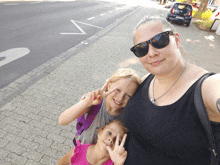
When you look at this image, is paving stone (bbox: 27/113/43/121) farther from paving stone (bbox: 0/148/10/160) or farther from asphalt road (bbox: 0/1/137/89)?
asphalt road (bbox: 0/1/137/89)

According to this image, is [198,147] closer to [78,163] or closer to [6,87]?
[78,163]

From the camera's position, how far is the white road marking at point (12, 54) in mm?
5088

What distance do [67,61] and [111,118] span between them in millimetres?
4391

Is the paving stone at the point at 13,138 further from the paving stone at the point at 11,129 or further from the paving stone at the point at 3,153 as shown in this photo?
the paving stone at the point at 3,153

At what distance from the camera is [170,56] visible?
1.22 m

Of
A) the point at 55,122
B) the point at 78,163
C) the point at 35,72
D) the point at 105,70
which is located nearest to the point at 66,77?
the point at 35,72

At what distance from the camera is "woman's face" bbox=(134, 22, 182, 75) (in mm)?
1223

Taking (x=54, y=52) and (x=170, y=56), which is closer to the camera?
(x=170, y=56)

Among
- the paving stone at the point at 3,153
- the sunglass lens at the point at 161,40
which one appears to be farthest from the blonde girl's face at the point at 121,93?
the paving stone at the point at 3,153

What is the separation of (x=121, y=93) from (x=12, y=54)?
5.52 metres

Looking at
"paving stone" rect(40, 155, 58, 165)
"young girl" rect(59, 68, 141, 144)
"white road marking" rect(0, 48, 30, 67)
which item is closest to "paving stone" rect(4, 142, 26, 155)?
"paving stone" rect(40, 155, 58, 165)

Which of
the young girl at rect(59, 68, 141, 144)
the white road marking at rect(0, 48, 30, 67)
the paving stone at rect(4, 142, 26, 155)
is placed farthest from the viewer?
the white road marking at rect(0, 48, 30, 67)

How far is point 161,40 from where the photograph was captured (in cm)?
123

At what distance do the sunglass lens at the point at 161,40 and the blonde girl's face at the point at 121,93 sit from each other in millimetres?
516
